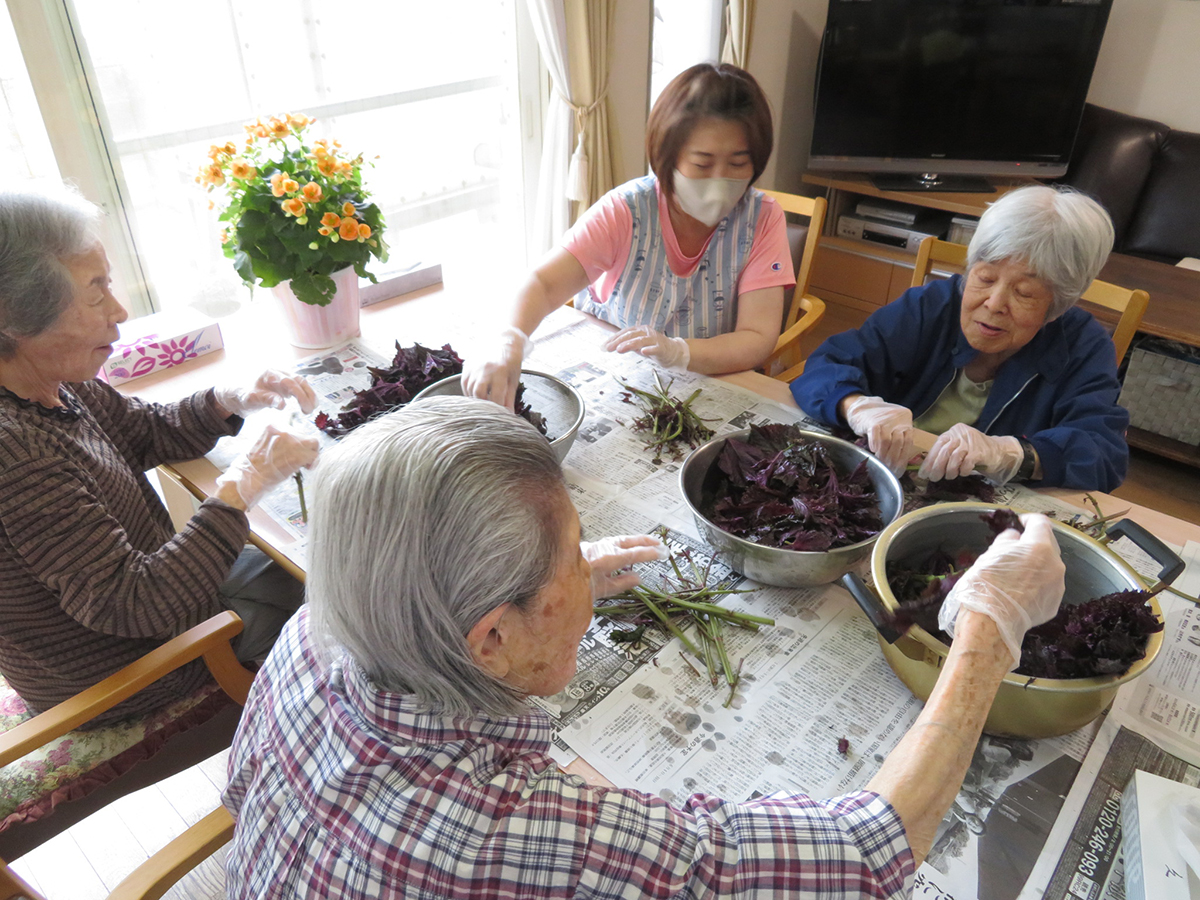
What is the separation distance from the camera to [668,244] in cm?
201

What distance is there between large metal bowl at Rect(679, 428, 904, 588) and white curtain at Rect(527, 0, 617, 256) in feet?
6.58

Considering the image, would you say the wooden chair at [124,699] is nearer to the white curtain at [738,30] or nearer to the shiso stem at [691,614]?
the shiso stem at [691,614]

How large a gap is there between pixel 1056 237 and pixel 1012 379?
11.9 inches

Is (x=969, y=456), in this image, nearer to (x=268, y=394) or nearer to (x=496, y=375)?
(x=496, y=375)

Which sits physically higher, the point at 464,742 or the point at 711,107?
the point at 711,107

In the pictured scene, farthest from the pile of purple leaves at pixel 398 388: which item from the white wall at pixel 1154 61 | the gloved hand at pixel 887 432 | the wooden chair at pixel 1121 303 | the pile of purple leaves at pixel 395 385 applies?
the white wall at pixel 1154 61

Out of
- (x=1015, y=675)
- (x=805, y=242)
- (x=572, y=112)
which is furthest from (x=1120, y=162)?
(x=1015, y=675)

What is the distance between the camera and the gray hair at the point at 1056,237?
1437 mm

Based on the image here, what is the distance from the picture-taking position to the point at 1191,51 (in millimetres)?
3332

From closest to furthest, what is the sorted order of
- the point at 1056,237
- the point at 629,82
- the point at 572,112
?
1. the point at 1056,237
2. the point at 572,112
3. the point at 629,82

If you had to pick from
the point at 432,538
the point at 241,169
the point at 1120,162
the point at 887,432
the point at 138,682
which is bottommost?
the point at 138,682

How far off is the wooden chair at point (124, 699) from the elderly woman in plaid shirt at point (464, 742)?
47cm

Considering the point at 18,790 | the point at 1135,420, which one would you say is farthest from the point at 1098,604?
the point at 1135,420

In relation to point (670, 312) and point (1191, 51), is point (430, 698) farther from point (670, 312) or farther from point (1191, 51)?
point (1191, 51)
